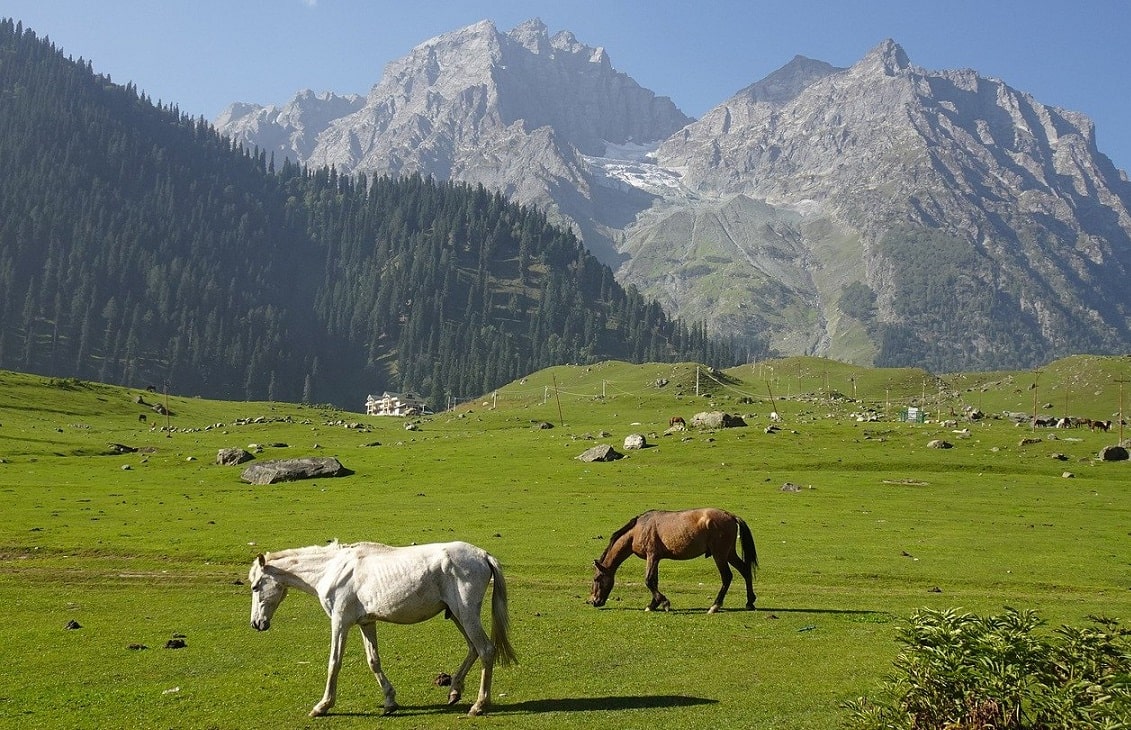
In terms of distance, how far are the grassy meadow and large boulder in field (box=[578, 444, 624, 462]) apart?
72.3 inches

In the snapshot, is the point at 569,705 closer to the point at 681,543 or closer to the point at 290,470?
the point at 681,543

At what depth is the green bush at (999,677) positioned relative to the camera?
9953 mm

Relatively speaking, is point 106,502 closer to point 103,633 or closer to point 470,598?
point 103,633

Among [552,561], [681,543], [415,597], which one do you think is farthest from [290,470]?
[415,597]

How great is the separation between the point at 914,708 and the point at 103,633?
21.6 metres

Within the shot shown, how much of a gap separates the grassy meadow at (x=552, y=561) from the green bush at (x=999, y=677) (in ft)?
12.3

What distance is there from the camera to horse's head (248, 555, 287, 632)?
17156mm

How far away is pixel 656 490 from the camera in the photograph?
62.4 m

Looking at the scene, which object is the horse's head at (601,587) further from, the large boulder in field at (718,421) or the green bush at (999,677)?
the large boulder in field at (718,421)

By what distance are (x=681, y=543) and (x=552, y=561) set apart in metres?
10.9

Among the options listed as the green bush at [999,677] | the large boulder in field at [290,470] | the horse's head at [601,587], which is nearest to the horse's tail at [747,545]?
the horse's head at [601,587]

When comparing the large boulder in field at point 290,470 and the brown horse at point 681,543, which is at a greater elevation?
the brown horse at point 681,543

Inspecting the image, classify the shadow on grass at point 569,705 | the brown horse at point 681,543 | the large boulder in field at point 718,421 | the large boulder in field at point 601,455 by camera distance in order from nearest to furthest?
the shadow on grass at point 569,705
the brown horse at point 681,543
the large boulder in field at point 601,455
the large boulder in field at point 718,421

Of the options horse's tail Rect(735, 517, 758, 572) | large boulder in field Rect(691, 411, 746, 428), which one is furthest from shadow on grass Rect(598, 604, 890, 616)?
large boulder in field Rect(691, 411, 746, 428)
